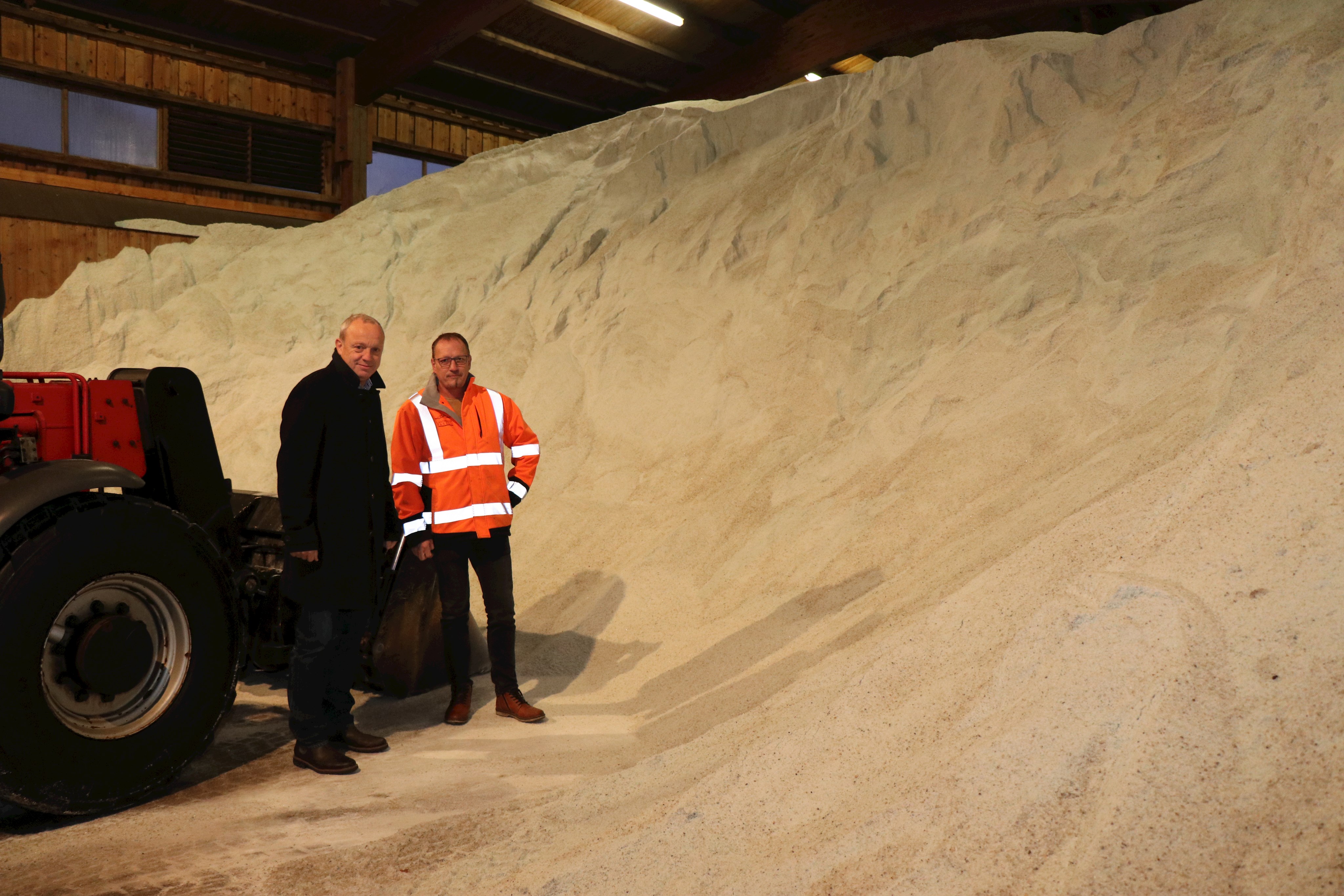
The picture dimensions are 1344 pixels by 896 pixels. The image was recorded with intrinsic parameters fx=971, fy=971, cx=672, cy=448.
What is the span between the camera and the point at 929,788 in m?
2.30

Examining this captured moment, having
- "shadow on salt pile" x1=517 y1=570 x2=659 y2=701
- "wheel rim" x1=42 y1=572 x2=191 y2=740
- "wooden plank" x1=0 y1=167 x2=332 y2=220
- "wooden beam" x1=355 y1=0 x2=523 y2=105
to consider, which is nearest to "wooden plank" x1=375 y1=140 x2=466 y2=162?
"wooden beam" x1=355 y1=0 x2=523 y2=105

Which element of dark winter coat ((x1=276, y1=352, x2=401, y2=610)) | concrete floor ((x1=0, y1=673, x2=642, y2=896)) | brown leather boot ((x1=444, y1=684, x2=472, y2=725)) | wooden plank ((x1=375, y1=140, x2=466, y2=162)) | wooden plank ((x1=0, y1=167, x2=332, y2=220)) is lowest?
concrete floor ((x1=0, y1=673, x2=642, y2=896))

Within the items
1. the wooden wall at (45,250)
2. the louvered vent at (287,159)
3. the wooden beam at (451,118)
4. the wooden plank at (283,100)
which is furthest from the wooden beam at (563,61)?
the wooden wall at (45,250)

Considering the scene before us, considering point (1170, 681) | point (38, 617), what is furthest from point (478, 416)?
point (1170, 681)

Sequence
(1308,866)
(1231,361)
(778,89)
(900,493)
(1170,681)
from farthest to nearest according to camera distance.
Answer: (778,89)
(900,493)
(1231,361)
(1170,681)
(1308,866)

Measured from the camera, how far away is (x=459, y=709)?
14.4 feet

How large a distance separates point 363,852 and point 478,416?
6.69 feet

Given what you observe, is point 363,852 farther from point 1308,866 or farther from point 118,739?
point 1308,866

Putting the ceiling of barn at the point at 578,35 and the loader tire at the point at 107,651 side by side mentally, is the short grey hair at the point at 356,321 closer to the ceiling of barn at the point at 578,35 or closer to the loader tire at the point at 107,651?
the loader tire at the point at 107,651

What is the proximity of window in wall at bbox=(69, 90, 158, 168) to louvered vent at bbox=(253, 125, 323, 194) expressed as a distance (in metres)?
1.23

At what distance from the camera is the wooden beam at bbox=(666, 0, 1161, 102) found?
415 inches

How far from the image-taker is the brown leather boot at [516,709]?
435cm

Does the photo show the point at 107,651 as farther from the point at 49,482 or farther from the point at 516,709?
the point at 516,709

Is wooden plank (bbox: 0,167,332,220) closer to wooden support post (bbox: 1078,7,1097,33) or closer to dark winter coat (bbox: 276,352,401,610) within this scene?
dark winter coat (bbox: 276,352,401,610)
